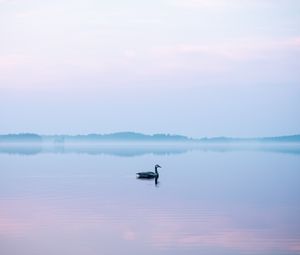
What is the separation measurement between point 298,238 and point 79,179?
2561cm

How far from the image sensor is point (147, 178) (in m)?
46.2

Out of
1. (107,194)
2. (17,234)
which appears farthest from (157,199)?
(17,234)

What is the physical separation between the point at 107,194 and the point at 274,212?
10.2 m

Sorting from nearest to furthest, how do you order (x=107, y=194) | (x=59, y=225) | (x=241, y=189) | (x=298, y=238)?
(x=298, y=238)
(x=59, y=225)
(x=107, y=194)
(x=241, y=189)

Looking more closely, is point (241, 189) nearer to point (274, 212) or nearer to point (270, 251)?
point (274, 212)

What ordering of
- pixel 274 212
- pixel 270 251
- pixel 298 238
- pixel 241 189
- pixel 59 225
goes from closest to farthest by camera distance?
1. pixel 270 251
2. pixel 298 238
3. pixel 59 225
4. pixel 274 212
5. pixel 241 189

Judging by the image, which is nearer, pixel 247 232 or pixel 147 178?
pixel 247 232

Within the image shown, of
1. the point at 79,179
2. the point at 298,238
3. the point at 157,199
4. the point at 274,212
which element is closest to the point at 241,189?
the point at 157,199

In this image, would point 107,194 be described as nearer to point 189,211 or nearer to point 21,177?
point 189,211

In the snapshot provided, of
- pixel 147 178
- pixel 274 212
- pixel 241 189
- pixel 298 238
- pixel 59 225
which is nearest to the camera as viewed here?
pixel 298 238

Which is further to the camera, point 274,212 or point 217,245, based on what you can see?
point 274,212

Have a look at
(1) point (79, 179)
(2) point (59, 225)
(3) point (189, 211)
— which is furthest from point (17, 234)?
(1) point (79, 179)

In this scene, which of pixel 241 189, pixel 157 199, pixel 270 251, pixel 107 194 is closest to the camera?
pixel 270 251

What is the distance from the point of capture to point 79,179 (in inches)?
1823
